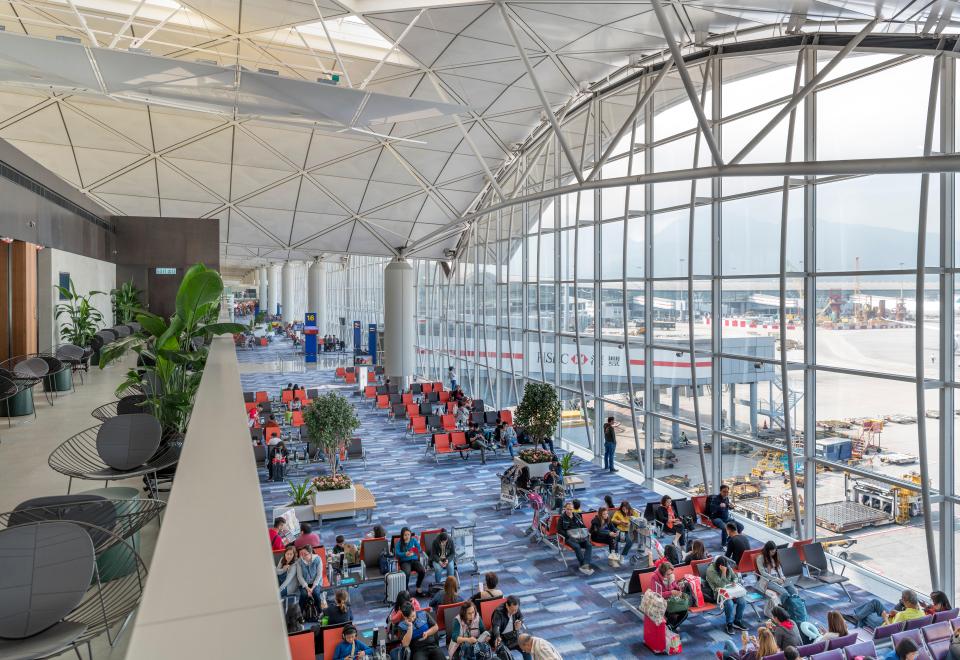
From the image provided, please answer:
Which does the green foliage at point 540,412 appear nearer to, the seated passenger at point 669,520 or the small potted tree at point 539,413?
the small potted tree at point 539,413

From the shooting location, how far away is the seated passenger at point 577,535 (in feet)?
40.5

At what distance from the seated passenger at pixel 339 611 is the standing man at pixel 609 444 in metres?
11.1

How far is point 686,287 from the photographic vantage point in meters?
15.8

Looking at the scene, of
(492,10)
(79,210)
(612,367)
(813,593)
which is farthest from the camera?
(612,367)

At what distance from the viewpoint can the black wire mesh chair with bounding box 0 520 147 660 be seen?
2.71m

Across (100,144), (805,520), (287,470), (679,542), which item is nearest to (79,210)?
(100,144)

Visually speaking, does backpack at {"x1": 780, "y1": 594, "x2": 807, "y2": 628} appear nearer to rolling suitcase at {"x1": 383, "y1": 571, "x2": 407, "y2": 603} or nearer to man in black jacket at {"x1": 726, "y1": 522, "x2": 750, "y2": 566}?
man in black jacket at {"x1": 726, "y1": 522, "x2": 750, "y2": 566}

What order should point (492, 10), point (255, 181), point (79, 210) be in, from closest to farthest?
point (492, 10)
point (79, 210)
point (255, 181)

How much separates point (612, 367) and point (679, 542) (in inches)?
271

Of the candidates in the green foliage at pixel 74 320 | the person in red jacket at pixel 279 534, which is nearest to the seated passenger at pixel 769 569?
the person in red jacket at pixel 279 534

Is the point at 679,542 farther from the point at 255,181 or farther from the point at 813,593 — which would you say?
the point at 255,181

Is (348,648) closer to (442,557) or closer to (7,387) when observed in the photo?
(442,557)

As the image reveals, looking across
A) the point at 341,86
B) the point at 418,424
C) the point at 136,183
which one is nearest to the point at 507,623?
the point at 341,86

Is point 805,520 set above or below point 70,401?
below
